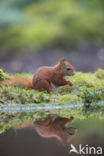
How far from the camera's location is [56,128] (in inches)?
179

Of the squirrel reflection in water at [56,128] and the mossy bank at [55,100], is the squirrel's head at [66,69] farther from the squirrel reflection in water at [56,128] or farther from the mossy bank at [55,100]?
the squirrel reflection in water at [56,128]

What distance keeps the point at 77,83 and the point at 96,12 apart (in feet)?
49.3

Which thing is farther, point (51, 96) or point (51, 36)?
point (51, 36)

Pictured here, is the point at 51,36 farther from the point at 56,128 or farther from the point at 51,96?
the point at 56,128

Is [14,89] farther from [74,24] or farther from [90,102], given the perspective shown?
[74,24]

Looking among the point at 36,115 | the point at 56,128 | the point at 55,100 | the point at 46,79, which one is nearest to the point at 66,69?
the point at 46,79

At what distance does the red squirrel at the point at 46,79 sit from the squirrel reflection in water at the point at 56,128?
1547 mm

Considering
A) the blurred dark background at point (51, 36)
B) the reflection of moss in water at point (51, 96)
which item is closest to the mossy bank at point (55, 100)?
the reflection of moss in water at point (51, 96)

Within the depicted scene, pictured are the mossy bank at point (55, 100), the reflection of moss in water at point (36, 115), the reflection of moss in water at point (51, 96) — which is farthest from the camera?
the reflection of moss in water at point (51, 96)

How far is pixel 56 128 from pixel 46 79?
2.31 m

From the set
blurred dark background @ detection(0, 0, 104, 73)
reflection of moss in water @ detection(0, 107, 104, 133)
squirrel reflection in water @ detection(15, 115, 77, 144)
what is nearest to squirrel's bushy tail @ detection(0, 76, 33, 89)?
reflection of moss in water @ detection(0, 107, 104, 133)

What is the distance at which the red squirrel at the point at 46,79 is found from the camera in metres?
6.72

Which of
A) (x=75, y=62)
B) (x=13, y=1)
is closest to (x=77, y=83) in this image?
(x=75, y=62)

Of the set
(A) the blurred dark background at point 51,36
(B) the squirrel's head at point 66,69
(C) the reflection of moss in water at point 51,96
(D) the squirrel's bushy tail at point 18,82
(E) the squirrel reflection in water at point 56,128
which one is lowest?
(E) the squirrel reflection in water at point 56,128
